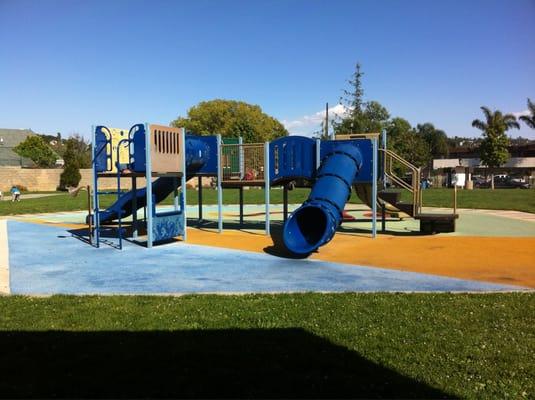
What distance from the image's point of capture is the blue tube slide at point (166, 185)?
1482 centimetres

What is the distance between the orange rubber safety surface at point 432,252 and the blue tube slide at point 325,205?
0.47 meters

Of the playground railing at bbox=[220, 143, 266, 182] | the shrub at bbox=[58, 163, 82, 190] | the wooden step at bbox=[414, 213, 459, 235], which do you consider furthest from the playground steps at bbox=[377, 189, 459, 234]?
the shrub at bbox=[58, 163, 82, 190]

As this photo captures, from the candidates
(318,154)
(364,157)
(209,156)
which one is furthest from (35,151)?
(364,157)

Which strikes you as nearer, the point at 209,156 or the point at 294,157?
the point at 294,157

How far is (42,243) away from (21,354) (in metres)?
9.39

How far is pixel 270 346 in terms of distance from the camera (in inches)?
186

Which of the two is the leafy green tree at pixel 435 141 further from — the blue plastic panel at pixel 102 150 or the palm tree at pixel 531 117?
the blue plastic panel at pixel 102 150

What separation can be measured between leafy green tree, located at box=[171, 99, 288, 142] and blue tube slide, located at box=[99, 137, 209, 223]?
50.3 metres

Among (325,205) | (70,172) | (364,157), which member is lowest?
(325,205)

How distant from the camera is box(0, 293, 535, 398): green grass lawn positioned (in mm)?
3828

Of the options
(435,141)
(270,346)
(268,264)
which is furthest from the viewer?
(435,141)

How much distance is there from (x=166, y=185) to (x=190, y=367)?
477 inches

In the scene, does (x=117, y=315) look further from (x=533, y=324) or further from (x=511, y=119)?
(x=511, y=119)

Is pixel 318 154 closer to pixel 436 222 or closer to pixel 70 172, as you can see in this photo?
pixel 436 222
